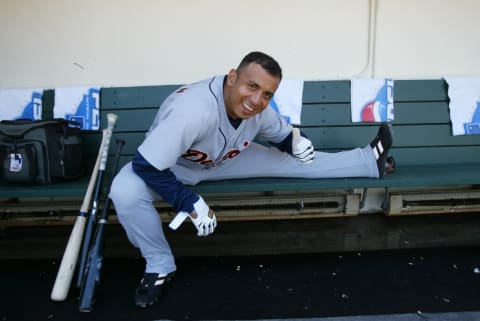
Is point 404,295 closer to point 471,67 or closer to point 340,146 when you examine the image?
point 340,146

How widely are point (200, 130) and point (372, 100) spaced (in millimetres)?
1334

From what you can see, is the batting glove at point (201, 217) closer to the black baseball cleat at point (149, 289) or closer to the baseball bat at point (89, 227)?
the black baseball cleat at point (149, 289)

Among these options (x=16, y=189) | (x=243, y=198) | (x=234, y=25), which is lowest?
(x=243, y=198)

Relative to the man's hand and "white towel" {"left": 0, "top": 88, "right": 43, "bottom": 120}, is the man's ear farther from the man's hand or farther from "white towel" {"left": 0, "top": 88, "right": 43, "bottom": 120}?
"white towel" {"left": 0, "top": 88, "right": 43, "bottom": 120}

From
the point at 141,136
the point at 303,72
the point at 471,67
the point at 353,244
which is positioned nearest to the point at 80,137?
the point at 141,136

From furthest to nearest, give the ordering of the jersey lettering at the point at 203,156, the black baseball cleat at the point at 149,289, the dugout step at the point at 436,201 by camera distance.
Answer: the dugout step at the point at 436,201, the jersey lettering at the point at 203,156, the black baseball cleat at the point at 149,289

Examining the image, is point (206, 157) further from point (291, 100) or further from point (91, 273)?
point (291, 100)

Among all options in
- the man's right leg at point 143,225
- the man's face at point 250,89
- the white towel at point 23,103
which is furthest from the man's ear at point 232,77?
the white towel at point 23,103

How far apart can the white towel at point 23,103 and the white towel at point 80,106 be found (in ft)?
0.41

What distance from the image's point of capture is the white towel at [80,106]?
2406mm

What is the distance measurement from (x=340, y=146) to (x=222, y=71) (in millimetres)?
944

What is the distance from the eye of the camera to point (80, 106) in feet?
7.92

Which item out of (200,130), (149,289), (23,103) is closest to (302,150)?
(200,130)

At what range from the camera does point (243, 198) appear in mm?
2529
